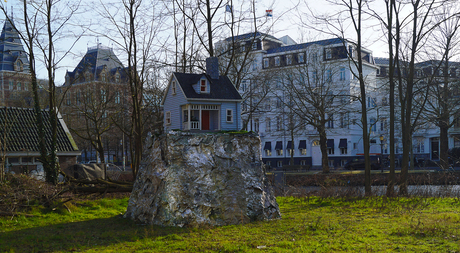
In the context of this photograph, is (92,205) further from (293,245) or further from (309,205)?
(293,245)

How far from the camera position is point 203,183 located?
14070 millimetres

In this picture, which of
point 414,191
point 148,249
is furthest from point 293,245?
point 414,191

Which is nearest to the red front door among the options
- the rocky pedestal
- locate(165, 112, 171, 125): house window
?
the rocky pedestal

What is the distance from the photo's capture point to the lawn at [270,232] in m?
10.4

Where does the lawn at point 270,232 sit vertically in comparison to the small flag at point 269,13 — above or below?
below

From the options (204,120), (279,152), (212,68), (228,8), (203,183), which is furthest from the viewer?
(279,152)

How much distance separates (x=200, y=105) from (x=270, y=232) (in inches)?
211

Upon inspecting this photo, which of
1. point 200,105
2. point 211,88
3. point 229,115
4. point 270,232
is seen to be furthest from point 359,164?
point 270,232

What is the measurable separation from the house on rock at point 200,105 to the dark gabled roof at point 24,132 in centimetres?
1140

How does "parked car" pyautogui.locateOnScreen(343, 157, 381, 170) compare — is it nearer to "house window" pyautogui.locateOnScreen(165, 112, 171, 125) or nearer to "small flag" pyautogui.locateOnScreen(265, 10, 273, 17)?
"small flag" pyautogui.locateOnScreen(265, 10, 273, 17)

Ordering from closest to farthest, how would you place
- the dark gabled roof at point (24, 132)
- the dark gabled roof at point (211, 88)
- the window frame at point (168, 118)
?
the dark gabled roof at point (211, 88) → the window frame at point (168, 118) → the dark gabled roof at point (24, 132)

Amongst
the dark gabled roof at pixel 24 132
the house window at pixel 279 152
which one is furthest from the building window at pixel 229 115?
the house window at pixel 279 152

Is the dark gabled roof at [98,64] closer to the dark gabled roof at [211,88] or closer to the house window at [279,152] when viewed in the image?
the dark gabled roof at [211,88]

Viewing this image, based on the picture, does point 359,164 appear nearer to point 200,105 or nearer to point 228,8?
point 228,8
